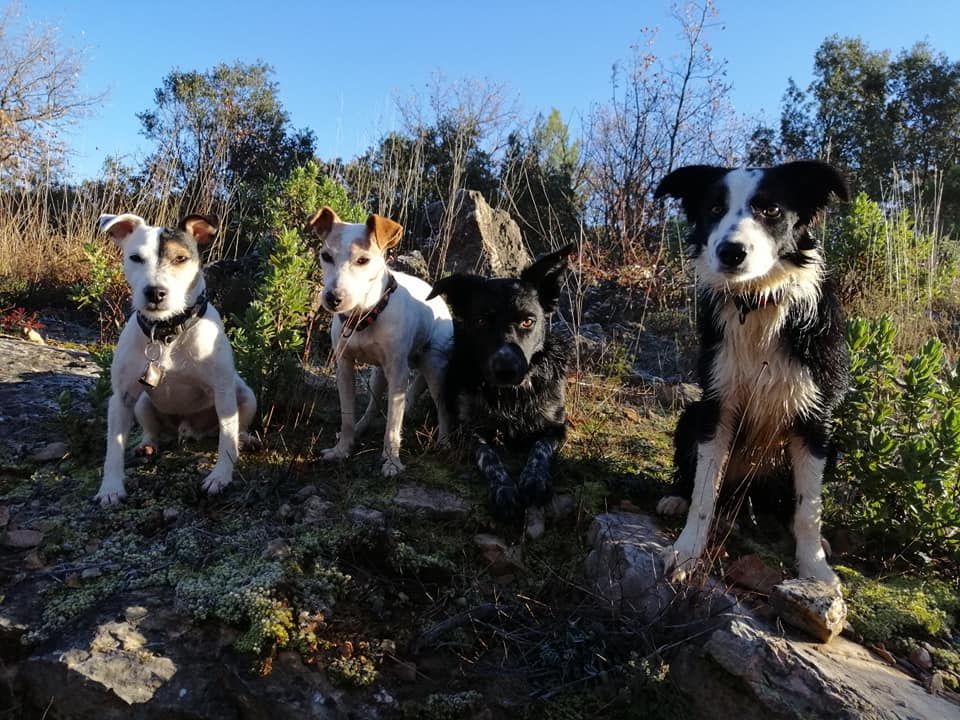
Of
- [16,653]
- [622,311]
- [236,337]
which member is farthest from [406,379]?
[622,311]

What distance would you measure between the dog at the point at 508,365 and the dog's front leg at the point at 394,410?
0.44 metres

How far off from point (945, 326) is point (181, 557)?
701cm

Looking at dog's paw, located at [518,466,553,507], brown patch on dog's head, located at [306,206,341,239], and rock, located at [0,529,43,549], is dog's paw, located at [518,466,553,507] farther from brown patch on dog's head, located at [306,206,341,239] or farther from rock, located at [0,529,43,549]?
rock, located at [0,529,43,549]

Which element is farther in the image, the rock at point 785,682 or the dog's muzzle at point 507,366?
the dog's muzzle at point 507,366

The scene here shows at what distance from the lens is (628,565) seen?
8.58ft

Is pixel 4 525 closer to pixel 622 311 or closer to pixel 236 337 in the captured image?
pixel 236 337

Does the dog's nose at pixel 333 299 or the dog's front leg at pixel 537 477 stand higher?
the dog's nose at pixel 333 299

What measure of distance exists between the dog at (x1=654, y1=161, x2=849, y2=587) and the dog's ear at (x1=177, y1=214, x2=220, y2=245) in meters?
2.44

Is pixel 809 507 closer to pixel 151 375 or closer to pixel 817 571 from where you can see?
pixel 817 571

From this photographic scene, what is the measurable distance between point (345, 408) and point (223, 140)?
503cm

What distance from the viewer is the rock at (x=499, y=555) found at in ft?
9.19

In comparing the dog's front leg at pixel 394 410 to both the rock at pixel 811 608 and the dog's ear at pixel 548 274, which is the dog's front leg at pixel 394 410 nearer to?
the dog's ear at pixel 548 274

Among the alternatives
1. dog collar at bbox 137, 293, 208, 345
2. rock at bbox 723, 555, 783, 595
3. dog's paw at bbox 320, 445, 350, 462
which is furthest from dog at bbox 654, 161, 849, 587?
dog collar at bbox 137, 293, 208, 345

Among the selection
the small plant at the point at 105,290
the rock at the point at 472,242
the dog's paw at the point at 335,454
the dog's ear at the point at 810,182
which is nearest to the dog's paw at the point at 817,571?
the dog's ear at the point at 810,182
